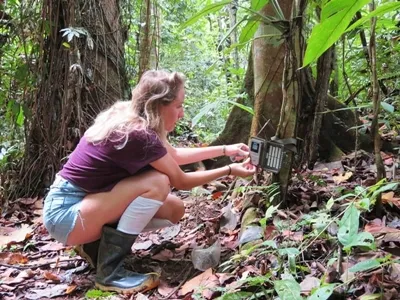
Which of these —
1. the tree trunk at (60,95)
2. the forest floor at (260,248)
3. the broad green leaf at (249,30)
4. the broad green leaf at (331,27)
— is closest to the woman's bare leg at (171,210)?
the forest floor at (260,248)

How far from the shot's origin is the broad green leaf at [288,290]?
1.34 metres

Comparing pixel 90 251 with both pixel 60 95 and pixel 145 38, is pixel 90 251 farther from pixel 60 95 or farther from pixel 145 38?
pixel 145 38

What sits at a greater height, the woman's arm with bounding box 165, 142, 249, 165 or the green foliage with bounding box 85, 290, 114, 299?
the woman's arm with bounding box 165, 142, 249, 165

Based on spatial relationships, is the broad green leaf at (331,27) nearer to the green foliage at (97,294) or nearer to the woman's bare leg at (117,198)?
the woman's bare leg at (117,198)

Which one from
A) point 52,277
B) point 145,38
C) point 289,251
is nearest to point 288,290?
point 289,251

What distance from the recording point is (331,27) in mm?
1042

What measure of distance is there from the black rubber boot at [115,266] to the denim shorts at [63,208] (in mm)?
173

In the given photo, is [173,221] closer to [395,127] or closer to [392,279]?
[392,279]

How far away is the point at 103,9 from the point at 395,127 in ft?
8.45

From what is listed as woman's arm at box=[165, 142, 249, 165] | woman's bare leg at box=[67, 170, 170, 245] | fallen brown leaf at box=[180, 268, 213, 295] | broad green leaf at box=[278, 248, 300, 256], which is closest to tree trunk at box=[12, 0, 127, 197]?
woman's arm at box=[165, 142, 249, 165]

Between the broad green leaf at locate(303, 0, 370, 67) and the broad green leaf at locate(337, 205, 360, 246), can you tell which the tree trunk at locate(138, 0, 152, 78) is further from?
the broad green leaf at locate(303, 0, 370, 67)

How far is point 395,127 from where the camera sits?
2984mm

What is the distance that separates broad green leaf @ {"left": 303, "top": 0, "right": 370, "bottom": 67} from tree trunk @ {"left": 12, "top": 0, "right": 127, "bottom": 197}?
9.50 feet

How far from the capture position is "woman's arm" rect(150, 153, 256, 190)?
218 centimetres
